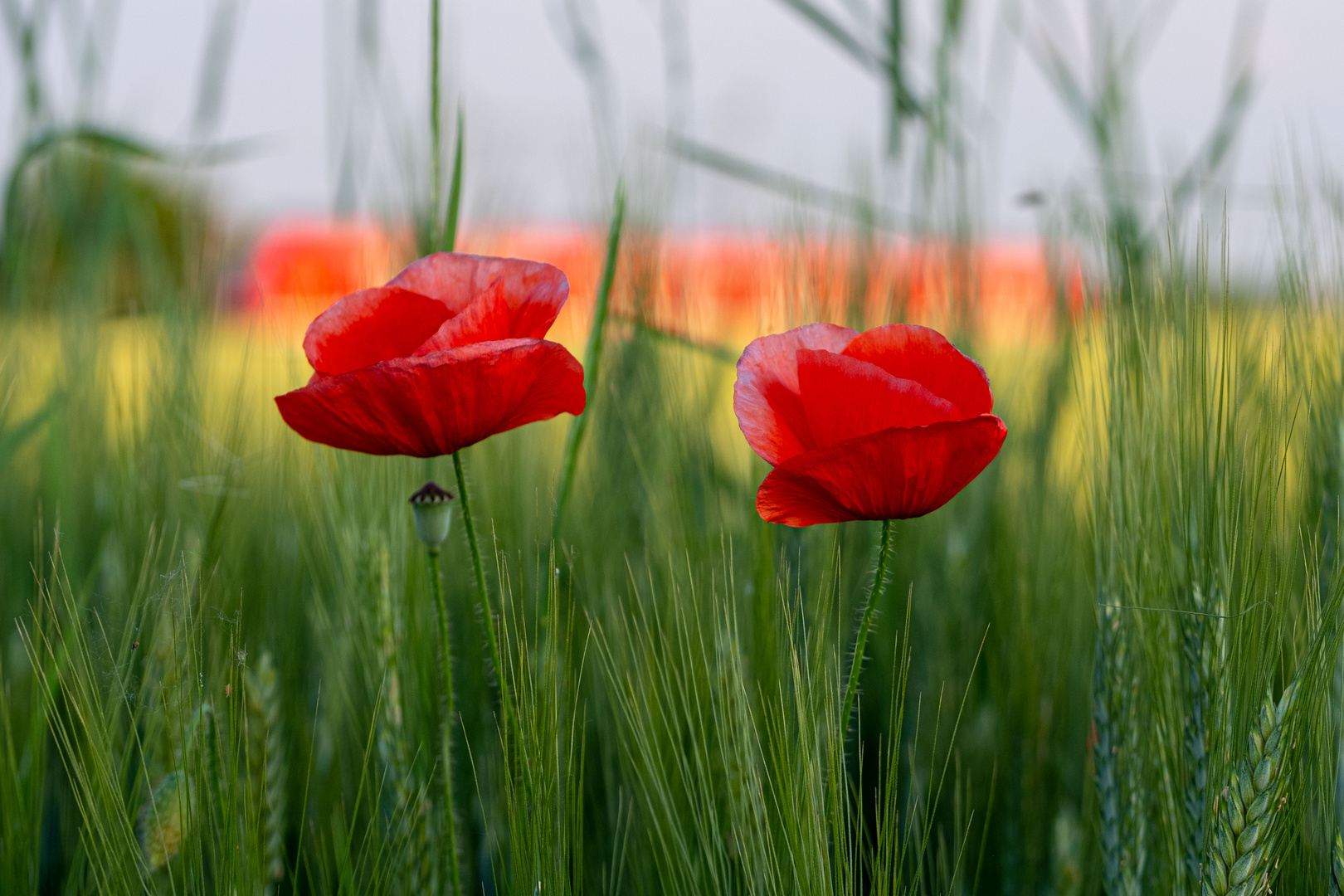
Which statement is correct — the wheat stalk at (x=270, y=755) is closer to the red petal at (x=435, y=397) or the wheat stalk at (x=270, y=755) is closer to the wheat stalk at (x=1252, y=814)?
the red petal at (x=435, y=397)

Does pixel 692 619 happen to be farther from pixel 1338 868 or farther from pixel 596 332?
pixel 1338 868

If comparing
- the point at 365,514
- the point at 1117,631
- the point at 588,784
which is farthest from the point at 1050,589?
the point at 365,514

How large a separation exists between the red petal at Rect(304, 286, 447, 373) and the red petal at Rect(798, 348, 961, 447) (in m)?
0.16

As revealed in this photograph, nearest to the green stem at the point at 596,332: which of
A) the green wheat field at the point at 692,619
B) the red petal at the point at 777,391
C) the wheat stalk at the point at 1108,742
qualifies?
the green wheat field at the point at 692,619

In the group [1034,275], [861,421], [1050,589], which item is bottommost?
[1050,589]

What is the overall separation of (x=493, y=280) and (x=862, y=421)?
158 mm

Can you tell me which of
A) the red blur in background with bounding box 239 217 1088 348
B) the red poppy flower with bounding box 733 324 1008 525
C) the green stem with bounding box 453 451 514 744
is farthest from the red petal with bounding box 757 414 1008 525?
the red blur in background with bounding box 239 217 1088 348

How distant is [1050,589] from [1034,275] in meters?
0.38

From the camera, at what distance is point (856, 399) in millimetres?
329

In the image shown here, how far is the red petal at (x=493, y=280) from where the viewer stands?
0.38 metres

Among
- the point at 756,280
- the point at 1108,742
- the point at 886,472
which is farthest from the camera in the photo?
the point at 756,280

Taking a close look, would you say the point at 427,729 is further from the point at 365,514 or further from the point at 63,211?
the point at 63,211

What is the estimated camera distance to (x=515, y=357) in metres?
0.34

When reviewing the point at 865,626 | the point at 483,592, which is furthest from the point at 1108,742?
the point at 483,592
